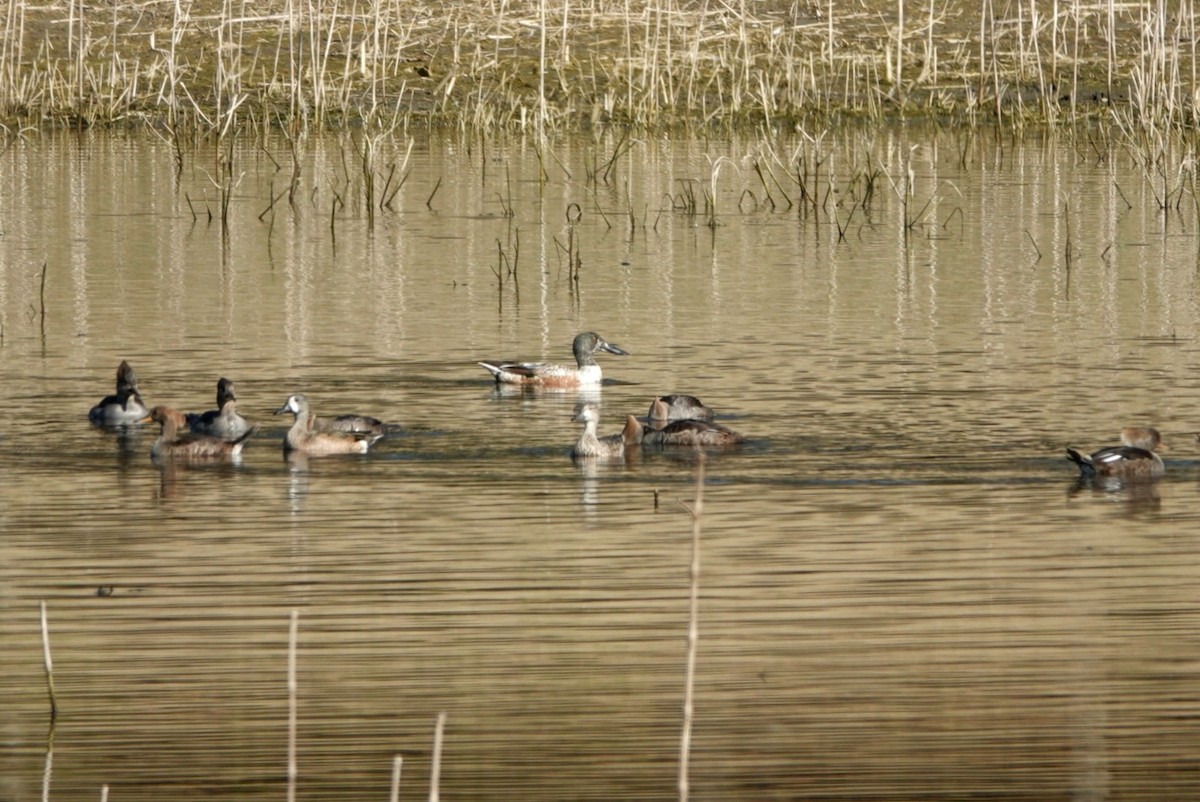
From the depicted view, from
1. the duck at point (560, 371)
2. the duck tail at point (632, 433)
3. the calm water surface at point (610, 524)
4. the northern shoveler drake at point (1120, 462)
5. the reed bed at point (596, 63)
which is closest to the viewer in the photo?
the calm water surface at point (610, 524)

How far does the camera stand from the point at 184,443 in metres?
14.5

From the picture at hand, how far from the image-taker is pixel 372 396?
16.7m

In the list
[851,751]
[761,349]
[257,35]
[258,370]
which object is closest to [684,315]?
[761,349]

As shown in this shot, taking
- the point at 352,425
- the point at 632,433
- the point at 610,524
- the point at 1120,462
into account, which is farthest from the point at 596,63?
the point at 610,524

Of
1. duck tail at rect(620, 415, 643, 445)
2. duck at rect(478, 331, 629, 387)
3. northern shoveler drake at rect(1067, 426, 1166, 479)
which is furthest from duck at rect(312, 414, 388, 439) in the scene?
northern shoveler drake at rect(1067, 426, 1166, 479)

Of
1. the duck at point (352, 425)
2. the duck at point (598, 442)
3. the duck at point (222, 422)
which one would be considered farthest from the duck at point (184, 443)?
the duck at point (598, 442)

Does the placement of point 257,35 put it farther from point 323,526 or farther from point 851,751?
point 851,751

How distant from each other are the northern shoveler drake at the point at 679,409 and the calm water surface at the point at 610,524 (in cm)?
35

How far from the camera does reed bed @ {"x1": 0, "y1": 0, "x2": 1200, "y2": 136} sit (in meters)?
38.1

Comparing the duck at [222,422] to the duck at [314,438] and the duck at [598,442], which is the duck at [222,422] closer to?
the duck at [314,438]

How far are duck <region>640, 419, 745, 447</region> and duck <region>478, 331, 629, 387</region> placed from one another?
8.79 ft

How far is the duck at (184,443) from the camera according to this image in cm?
1445

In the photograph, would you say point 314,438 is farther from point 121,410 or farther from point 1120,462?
point 1120,462

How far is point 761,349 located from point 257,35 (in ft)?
88.1
